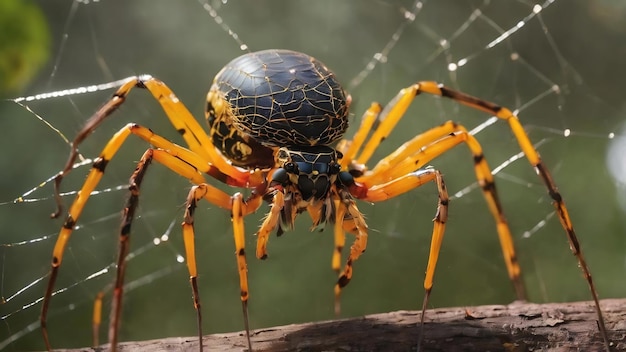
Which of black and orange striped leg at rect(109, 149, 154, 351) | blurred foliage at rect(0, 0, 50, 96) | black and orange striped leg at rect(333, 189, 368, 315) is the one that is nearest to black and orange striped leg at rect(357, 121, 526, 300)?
black and orange striped leg at rect(333, 189, 368, 315)

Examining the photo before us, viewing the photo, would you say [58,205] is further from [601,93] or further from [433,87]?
[601,93]

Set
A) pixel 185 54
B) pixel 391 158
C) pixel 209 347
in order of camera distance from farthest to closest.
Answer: pixel 185 54 → pixel 391 158 → pixel 209 347

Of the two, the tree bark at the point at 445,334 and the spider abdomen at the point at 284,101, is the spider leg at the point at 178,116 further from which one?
the tree bark at the point at 445,334

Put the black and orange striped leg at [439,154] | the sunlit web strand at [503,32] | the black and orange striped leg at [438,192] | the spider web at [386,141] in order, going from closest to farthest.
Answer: the black and orange striped leg at [438,192]
the black and orange striped leg at [439,154]
the spider web at [386,141]
the sunlit web strand at [503,32]

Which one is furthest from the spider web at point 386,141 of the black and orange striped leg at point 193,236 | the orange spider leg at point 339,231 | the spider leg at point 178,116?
the black and orange striped leg at point 193,236

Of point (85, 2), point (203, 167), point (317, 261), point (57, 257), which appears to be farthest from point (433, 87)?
point (85, 2)

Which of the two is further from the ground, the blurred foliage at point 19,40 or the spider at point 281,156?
the blurred foliage at point 19,40
